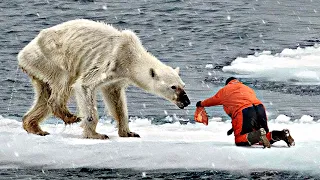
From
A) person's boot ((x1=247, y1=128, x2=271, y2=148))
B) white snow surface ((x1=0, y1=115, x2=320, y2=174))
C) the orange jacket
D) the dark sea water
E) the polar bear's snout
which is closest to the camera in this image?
white snow surface ((x1=0, y1=115, x2=320, y2=174))

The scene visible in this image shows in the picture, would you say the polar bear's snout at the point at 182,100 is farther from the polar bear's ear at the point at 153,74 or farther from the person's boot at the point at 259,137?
the person's boot at the point at 259,137

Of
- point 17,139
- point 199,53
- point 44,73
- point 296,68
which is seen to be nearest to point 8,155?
point 17,139

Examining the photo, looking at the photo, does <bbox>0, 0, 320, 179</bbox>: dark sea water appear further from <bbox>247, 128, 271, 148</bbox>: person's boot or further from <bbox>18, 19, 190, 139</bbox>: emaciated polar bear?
<bbox>247, 128, 271, 148</bbox>: person's boot

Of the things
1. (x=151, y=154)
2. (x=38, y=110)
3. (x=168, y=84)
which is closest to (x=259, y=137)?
(x=151, y=154)

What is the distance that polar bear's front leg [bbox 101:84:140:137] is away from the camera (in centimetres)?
1059

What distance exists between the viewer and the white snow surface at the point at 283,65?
1689 cm

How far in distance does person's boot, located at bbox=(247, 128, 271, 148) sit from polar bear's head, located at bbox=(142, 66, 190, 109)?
1091 mm

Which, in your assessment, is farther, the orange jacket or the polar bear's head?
the polar bear's head

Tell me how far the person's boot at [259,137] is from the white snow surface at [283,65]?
751 cm

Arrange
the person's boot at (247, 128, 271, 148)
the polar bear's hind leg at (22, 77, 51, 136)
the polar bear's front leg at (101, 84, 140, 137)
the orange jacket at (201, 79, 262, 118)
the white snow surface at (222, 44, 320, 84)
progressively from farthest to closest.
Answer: the white snow surface at (222, 44, 320, 84), the polar bear's hind leg at (22, 77, 51, 136), the polar bear's front leg at (101, 84, 140, 137), the orange jacket at (201, 79, 262, 118), the person's boot at (247, 128, 271, 148)

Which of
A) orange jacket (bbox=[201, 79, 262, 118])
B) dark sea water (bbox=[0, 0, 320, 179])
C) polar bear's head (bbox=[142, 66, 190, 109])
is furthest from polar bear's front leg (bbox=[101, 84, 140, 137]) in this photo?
dark sea water (bbox=[0, 0, 320, 179])

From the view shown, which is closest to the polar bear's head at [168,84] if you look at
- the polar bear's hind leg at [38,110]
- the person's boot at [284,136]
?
the person's boot at [284,136]

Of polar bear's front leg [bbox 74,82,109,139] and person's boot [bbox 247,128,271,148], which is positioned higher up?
polar bear's front leg [bbox 74,82,109,139]

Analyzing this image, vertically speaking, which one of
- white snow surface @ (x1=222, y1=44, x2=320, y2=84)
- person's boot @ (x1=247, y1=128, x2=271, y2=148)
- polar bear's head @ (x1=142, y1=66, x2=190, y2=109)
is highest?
white snow surface @ (x1=222, y1=44, x2=320, y2=84)
